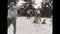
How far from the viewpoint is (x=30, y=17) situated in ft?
4.71

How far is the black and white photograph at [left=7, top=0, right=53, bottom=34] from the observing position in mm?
1385

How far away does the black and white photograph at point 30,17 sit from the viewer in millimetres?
1385
